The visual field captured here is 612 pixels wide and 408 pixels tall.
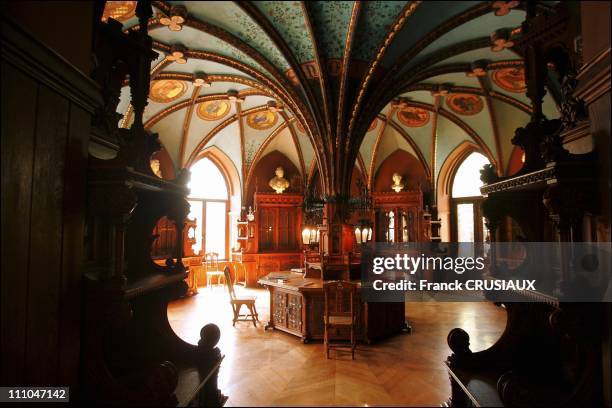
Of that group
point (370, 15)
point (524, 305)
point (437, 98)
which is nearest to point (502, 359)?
point (524, 305)

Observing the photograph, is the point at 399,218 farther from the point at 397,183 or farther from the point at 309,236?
the point at 309,236

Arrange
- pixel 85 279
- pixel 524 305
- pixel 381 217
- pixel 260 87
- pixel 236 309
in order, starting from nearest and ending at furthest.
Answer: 1. pixel 85 279
2. pixel 524 305
3. pixel 236 309
4. pixel 260 87
5. pixel 381 217

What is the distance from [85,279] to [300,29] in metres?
5.02

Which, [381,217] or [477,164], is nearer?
[477,164]

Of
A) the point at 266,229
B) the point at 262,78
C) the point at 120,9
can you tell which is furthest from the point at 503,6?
the point at 266,229

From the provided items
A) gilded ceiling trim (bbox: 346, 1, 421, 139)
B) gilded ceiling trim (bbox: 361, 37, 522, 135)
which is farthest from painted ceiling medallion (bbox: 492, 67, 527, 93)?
gilded ceiling trim (bbox: 346, 1, 421, 139)

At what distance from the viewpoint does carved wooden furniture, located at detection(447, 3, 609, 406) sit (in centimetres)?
176

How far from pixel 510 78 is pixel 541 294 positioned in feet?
24.9

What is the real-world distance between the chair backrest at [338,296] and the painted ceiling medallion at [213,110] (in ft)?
21.8

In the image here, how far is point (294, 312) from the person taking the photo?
6.13 m

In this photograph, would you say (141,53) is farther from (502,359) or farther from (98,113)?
(502,359)

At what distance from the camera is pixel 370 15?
5.34 m

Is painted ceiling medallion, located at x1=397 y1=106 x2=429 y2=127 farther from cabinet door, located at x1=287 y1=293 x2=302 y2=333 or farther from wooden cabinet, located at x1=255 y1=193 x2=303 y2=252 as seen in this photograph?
cabinet door, located at x1=287 y1=293 x2=302 y2=333

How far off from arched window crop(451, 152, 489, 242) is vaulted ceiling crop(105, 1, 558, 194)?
3.23ft
